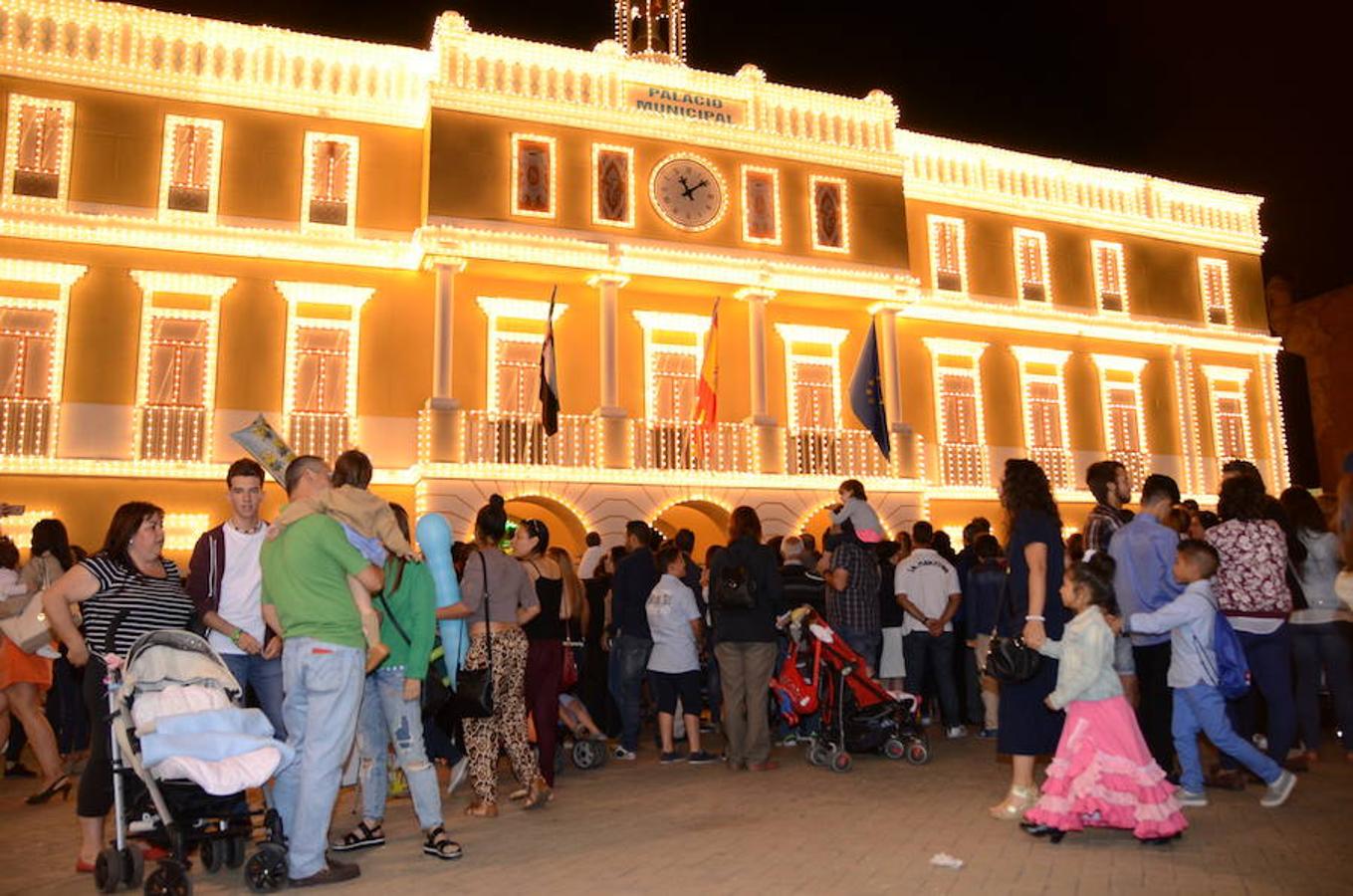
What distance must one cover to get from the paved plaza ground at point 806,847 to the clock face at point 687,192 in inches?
484

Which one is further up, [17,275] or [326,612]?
[17,275]

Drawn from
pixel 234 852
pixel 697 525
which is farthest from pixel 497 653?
pixel 697 525

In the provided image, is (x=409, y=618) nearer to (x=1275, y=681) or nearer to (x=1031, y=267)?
(x=1275, y=681)

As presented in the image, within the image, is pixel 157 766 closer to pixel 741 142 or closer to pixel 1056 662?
pixel 1056 662

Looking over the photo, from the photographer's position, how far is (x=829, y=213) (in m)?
19.4

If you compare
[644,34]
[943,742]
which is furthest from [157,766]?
[644,34]

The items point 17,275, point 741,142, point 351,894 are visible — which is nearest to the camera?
point 351,894

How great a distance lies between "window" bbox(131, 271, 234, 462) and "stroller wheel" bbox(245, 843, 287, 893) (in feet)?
39.8

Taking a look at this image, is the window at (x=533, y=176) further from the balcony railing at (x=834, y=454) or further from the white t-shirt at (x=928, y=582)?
the white t-shirt at (x=928, y=582)

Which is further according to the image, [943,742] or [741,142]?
[741,142]

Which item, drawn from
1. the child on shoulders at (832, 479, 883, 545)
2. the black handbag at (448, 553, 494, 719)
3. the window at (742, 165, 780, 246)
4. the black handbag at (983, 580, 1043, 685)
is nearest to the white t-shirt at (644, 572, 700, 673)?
the child on shoulders at (832, 479, 883, 545)

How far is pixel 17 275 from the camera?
15586 mm

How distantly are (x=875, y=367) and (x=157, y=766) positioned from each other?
1423 centimetres

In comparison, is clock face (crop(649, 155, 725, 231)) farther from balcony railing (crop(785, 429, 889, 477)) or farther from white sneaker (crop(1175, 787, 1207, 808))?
white sneaker (crop(1175, 787, 1207, 808))
